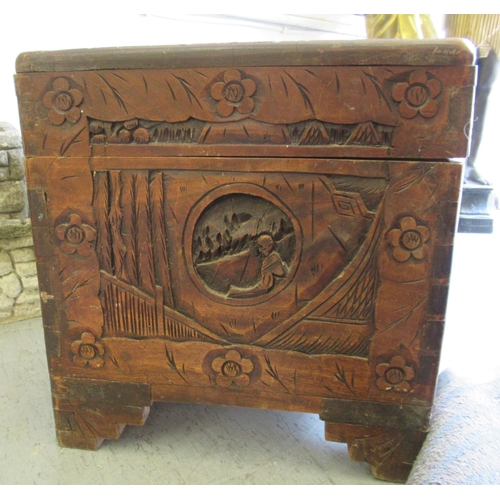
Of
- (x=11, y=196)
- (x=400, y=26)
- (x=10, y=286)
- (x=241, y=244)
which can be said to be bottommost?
(x=10, y=286)


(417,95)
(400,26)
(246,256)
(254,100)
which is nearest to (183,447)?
(246,256)

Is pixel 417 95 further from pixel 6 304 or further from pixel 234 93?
pixel 6 304

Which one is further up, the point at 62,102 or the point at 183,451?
the point at 62,102

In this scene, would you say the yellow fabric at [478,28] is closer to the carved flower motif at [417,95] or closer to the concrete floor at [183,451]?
the carved flower motif at [417,95]

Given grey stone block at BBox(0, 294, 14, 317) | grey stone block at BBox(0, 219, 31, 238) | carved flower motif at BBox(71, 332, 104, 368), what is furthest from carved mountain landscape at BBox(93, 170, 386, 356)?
grey stone block at BBox(0, 294, 14, 317)

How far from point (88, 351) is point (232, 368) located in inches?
16.7

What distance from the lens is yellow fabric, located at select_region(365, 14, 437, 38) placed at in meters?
2.08

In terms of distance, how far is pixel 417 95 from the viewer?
3.66ft

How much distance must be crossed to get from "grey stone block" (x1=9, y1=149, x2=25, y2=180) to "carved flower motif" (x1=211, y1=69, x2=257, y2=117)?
1.32 metres

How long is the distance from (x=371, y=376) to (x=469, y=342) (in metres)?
0.93

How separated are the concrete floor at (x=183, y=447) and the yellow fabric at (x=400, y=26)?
1.39m

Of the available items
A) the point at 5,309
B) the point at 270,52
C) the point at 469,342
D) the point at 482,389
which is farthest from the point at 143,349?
the point at 469,342

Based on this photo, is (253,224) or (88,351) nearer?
(253,224)

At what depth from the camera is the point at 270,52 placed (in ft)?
3.72
